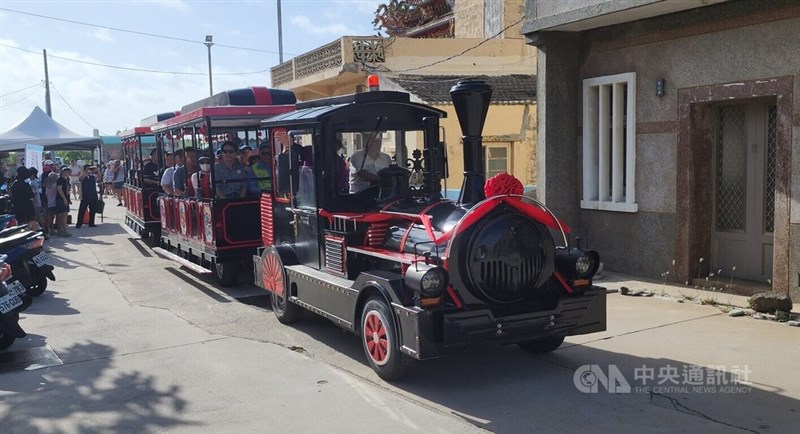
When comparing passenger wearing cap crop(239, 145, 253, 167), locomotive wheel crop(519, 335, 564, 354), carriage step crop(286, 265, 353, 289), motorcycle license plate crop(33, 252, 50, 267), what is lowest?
locomotive wheel crop(519, 335, 564, 354)

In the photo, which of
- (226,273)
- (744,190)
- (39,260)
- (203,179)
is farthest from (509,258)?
(39,260)

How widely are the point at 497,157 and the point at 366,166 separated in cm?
1149

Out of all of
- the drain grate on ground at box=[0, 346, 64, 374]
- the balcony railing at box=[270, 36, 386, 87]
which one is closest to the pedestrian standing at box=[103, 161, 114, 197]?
the balcony railing at box=[270, 36, 386, 87]

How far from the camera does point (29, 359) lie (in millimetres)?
6910

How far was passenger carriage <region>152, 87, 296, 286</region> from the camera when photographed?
9.77 metres

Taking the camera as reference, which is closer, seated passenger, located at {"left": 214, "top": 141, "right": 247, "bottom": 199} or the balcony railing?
seated passenger, located at {"left": 214, "top": 141, "right": 247, "bottom": 199}

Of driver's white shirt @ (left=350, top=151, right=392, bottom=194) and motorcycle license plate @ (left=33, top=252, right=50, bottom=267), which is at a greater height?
driver's white shirt @ (left=350, top=151, right=392, bottom=194)

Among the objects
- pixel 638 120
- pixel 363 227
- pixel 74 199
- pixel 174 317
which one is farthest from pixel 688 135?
pixel 74 199

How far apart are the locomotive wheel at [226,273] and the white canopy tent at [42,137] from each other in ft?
50.2

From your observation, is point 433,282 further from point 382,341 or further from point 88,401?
point 88,401

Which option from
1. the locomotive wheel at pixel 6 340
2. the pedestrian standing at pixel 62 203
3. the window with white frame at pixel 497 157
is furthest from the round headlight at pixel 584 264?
the pedestrian standing at pixel 62 203

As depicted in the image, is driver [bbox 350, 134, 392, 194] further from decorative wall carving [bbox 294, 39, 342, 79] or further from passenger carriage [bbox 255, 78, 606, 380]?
decorative wall carving [bbox 294, 39, 342, 79]

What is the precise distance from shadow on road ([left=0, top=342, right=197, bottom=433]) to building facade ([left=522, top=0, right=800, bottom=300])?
6.47 m

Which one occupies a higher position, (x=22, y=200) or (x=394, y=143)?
(x=394, y=143)
